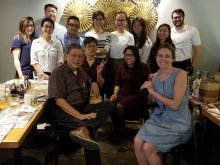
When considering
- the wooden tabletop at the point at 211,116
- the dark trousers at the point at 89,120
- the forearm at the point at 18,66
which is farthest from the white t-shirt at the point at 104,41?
the wooden tabletop at the point at 211,116

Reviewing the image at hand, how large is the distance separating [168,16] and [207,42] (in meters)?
0.79

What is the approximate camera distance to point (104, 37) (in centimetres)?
361

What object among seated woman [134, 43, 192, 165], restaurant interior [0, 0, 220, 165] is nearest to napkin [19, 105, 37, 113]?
restaurant interior [0, 0, 220, 165]

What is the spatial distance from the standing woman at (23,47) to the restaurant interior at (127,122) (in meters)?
0.52

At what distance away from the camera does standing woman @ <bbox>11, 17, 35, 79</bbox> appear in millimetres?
3426

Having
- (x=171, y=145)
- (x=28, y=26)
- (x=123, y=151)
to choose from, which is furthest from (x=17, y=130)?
(x=28, y=26)

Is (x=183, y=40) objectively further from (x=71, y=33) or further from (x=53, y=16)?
(x=53, y=16)

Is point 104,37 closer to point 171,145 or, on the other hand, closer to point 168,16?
point 168,16

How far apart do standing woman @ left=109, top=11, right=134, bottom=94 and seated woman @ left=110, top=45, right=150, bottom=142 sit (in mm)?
441

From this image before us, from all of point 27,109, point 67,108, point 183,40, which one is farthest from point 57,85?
point 183,40

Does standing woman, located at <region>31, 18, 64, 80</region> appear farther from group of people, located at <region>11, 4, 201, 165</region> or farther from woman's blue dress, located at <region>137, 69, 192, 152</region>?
woman's blue dress, located at <region>137, 69, 192, 152</region>

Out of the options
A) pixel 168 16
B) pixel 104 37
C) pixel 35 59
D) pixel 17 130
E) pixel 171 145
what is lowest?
pixel 171 145

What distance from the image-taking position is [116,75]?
130 inches

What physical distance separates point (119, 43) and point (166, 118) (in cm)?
166
